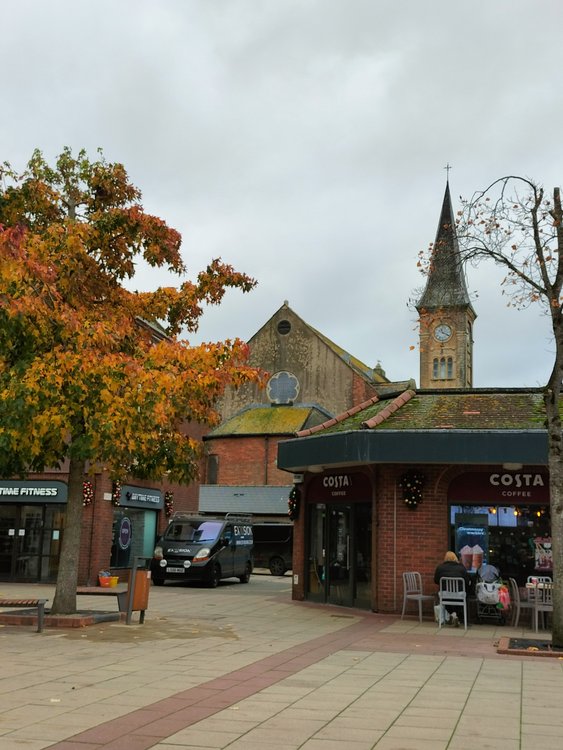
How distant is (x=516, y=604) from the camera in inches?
598

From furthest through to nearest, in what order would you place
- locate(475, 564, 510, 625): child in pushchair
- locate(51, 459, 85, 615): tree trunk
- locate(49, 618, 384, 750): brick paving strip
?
locate(475, 564, 510, 625): child in pushchair < locate(51, 459, 85, 615): tree trunk < locate(49, 618, 384, 750): brick paving strip

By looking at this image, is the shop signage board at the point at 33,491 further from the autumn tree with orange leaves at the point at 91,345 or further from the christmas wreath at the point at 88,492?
the autumn tree with orange leaves at the point at 91,345

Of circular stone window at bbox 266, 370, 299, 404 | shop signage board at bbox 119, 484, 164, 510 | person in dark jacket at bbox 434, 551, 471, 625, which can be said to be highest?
circular stone window at bbox 266, 370, 299, 404

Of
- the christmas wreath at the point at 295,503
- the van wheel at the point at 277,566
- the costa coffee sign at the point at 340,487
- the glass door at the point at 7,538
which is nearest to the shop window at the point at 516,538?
the costa coffee sign at the point at 340,487

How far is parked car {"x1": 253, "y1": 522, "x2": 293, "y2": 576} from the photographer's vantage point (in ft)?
110

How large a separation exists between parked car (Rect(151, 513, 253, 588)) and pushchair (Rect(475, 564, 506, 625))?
10.4 metres

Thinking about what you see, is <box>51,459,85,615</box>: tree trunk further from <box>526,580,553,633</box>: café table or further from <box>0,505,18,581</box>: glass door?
<box>0,505,18,581</box>: glass door

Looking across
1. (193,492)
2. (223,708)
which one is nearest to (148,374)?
(223,708)

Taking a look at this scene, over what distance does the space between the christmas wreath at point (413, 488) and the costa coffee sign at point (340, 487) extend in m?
1.17

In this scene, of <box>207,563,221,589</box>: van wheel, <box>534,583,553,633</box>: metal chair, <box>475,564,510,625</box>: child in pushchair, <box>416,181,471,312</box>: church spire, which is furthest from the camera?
<box>207,563,221,589</box>: van wheel

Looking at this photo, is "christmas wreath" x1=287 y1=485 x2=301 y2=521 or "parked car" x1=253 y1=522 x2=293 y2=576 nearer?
"christmas wreath" x1=287 y1=485 x2=301 y2=521

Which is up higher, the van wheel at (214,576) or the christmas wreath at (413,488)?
the christmas wreath at (413,488)

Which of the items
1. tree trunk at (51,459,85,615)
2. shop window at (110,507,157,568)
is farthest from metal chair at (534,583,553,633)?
shop window at (110,507,157,568)

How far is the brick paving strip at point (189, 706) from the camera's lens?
610 cm
